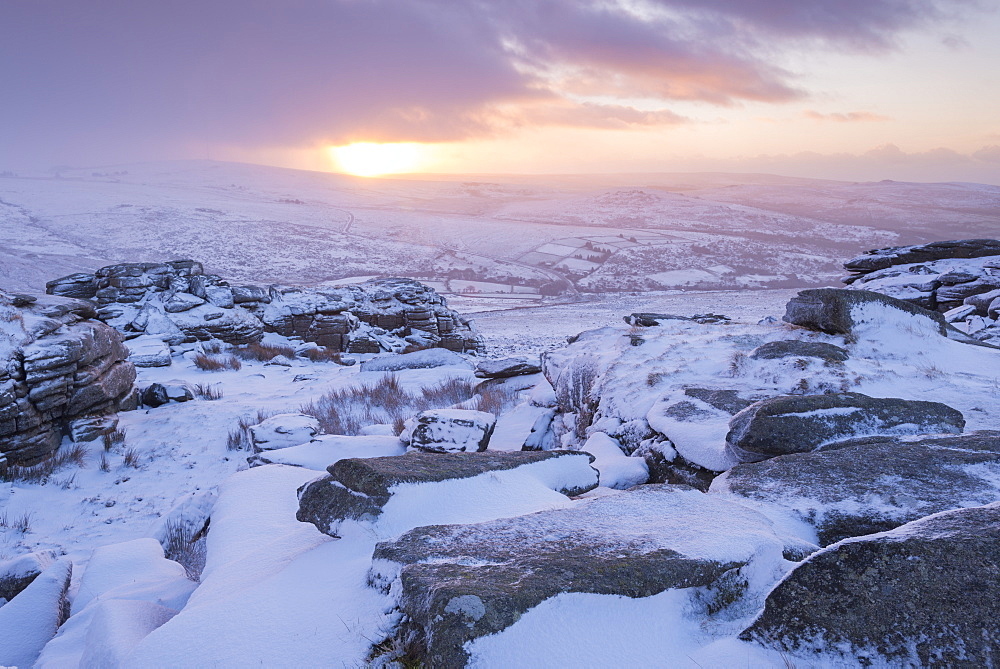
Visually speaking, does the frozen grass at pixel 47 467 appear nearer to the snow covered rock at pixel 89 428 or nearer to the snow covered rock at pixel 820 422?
the snow covered rock at pixel 89 428

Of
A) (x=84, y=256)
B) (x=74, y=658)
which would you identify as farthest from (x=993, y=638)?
(x=84, y=256)

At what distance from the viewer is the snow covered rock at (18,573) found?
414cm

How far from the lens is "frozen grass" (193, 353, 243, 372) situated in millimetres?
13445

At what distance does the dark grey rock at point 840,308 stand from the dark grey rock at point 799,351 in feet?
3.09

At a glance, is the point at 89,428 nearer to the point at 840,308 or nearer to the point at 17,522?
the point at 17,522

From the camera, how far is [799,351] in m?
7.16

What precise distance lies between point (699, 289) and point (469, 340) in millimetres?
35025

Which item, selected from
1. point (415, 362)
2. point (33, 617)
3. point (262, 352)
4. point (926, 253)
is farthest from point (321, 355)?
point (926, 253)

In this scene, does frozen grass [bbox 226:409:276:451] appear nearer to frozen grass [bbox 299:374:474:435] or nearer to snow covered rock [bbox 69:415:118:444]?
frozen grass [bbox 299:374:474:435]

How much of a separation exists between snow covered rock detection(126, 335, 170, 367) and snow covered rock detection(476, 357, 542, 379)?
7.96 meters

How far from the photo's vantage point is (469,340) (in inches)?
861

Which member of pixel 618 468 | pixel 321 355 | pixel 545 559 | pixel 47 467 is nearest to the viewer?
pixel 545 559

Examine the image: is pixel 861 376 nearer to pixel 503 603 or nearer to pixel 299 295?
pixel 503 603

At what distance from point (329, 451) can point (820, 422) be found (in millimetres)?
5007
